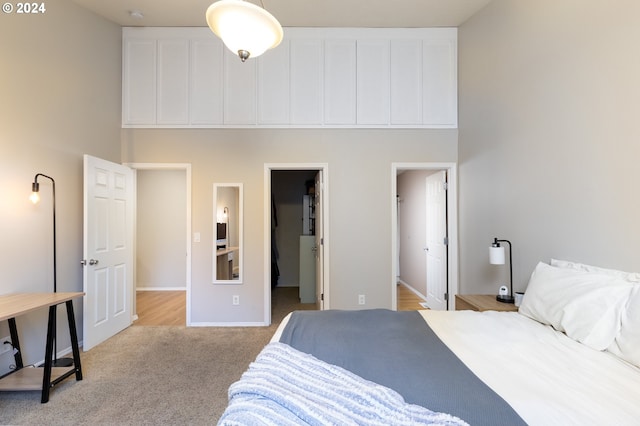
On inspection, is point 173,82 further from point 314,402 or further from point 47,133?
point 314,402

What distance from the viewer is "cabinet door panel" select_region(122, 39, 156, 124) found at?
3580 millimetres

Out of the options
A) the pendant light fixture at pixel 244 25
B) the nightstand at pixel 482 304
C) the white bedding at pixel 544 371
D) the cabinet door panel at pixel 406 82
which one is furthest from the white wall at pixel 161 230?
the nightstand at pixel 482 304

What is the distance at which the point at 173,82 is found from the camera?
3604mm

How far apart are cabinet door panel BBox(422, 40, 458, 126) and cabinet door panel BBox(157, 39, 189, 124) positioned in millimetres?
3001

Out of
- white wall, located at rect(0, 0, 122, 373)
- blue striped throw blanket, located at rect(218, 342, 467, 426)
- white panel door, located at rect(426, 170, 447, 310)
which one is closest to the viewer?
blue striped throw blanket, located at rect(218, 342, 467, 426)

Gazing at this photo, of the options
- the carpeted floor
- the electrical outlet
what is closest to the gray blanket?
the carpeted floor

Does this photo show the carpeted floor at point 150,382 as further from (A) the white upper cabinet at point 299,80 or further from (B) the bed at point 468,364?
(A) the white upper cabinet at point 299,80

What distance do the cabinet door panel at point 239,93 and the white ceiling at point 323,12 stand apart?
25.2 inches

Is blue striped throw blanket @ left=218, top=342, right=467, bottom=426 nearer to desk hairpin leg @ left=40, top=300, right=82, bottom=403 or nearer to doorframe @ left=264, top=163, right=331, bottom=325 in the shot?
desk hairpin leg @ left=40, top=300, right=82, bottom=403

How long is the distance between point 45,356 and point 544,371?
3.15 metres

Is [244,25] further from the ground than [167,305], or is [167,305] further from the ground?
[244,25]

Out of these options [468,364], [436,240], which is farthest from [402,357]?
[436,240]

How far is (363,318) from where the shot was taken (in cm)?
193

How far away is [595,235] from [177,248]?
5.87 meters
